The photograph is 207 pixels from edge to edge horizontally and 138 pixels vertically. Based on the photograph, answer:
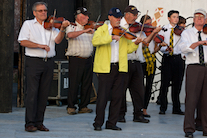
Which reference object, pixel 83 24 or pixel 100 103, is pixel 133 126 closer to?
pixel 100 103

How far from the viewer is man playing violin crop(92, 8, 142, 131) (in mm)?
4680

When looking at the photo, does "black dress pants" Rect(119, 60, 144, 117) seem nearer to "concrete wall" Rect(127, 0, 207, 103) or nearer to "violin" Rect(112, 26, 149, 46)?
"violin" Rect(112, 26, 149, 46)

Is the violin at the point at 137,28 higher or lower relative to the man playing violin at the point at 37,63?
higher

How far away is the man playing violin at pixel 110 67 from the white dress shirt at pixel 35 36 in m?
0.61

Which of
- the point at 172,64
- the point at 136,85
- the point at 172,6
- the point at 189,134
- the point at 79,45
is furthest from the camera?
the point at 172,6

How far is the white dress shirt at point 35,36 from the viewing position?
449 centimetres

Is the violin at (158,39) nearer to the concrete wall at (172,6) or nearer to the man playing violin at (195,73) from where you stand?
the man playing violin at (195,73)

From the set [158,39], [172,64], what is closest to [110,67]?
[158,39]

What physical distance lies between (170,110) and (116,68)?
253 cm

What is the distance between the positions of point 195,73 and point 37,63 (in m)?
2.00

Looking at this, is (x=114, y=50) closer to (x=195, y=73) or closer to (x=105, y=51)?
(x=105, y=51)

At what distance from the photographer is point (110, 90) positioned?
187 inches

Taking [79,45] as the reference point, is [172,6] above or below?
above

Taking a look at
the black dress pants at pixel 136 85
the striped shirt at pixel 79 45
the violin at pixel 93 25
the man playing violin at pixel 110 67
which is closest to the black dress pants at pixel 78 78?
the striped shirt at pixel 79 45
